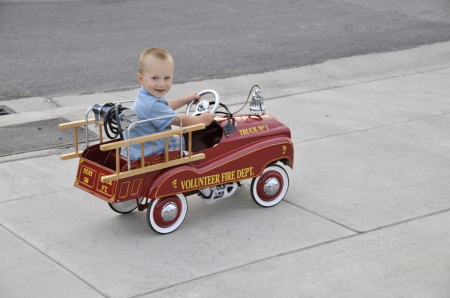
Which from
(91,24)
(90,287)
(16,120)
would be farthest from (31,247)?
(91,24)

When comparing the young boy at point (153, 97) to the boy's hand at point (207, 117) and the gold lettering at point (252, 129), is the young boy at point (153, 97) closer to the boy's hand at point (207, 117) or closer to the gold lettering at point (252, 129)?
the boy's hand at point (207, 117)

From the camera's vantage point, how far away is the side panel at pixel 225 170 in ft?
15.5

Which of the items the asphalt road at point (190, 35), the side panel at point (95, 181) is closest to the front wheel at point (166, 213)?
the side panel at point (95, 181)

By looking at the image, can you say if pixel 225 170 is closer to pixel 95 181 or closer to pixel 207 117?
pixel 207 117

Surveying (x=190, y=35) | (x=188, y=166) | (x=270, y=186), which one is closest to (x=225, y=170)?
(x=188, y=166)

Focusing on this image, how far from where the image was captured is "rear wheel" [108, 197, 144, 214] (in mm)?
5062

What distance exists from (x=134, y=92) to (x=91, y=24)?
3.70 metres

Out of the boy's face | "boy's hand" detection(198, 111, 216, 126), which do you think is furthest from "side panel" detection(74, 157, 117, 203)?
"boy's hand" detection(198, 111, 216, 126)

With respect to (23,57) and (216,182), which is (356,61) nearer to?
(23,57)

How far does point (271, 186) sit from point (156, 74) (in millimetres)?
1286

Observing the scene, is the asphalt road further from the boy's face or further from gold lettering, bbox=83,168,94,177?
the boy's face

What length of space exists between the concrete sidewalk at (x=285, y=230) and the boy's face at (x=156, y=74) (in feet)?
3.37

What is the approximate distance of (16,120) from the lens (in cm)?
727

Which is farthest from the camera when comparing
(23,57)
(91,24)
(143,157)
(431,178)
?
(91,24)
